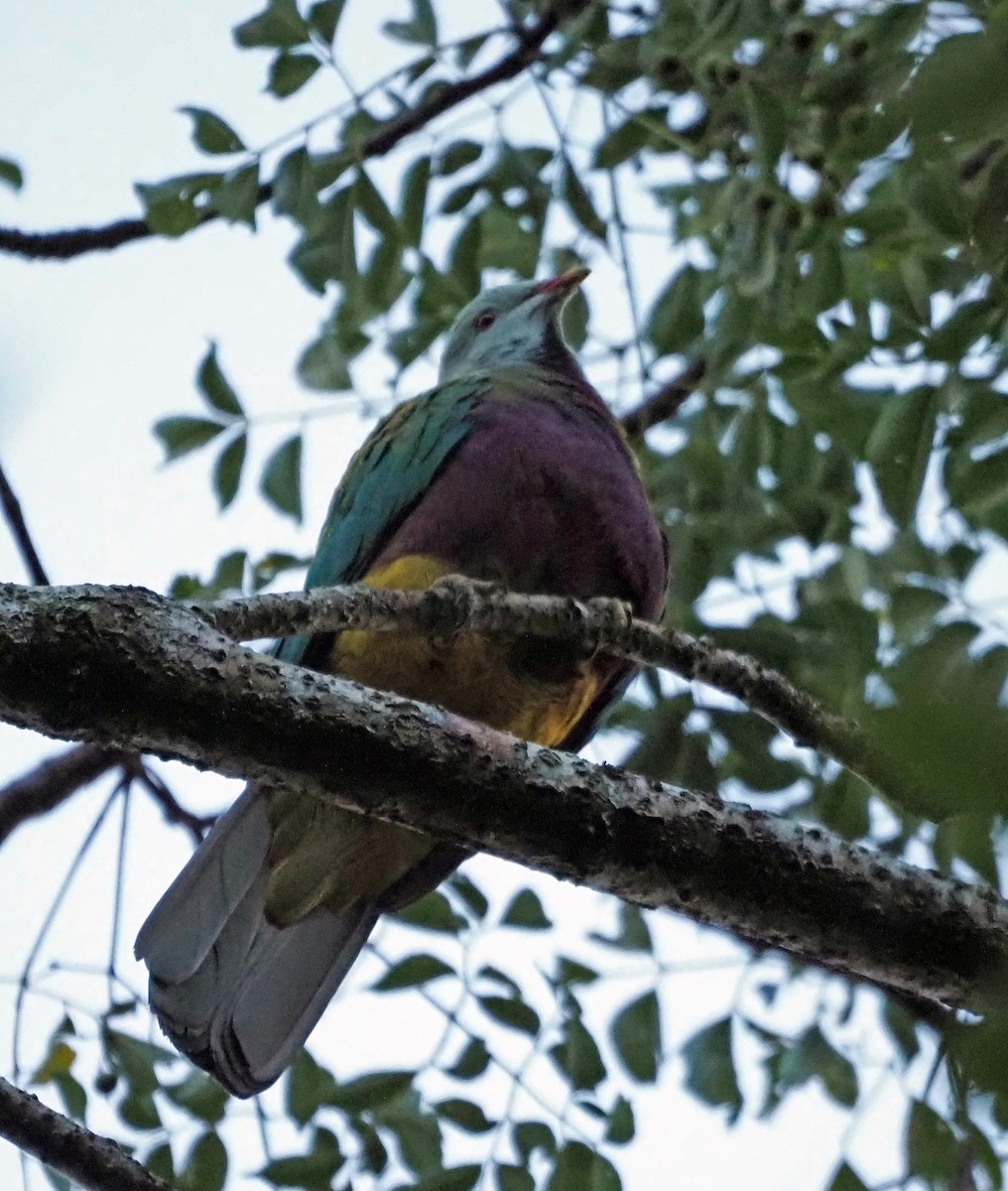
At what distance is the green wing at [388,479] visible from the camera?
284 centimetres

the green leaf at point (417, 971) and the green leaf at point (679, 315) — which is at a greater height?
the green leaf at point (679, 315)

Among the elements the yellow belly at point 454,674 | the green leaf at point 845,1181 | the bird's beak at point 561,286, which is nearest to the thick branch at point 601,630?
the yellow belly at point 454,674

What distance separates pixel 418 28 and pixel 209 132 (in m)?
0.47

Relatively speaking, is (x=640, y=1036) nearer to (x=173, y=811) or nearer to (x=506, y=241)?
(x=173, y=811)

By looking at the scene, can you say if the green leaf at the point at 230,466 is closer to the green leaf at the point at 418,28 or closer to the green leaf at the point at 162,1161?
the green leaf at the point at 418,28

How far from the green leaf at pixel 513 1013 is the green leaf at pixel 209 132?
167 cm

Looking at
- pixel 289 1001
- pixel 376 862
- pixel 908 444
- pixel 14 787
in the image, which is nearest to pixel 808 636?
pixel 908 444

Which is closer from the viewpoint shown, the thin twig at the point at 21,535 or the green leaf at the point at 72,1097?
the thin twig at the point at 21,535

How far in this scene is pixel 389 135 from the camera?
314cm

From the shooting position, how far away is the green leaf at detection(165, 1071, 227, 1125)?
2.49 m

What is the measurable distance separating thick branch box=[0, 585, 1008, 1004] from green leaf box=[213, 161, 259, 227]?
1.66 metres

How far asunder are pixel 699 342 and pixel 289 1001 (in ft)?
5.40

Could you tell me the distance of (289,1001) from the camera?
8.00 ft

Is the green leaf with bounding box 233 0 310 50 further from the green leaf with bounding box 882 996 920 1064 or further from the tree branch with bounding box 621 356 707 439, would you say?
the green leaf with bounding box 882 996 920 1064
